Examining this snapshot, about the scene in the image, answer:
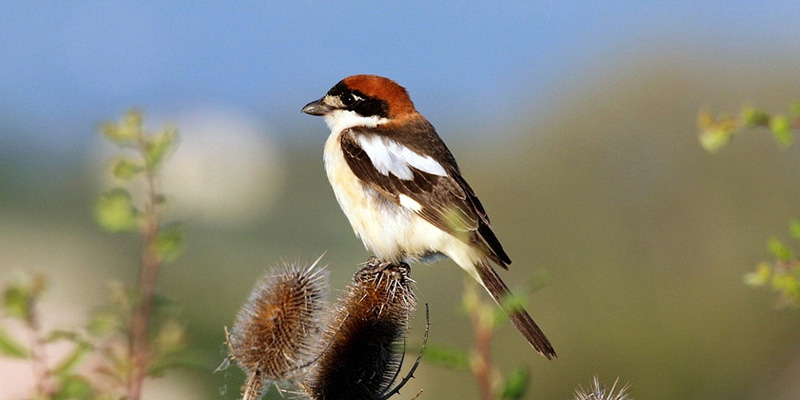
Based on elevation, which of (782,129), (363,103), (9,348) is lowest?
(9,348)

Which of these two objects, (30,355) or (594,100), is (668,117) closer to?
(594,100)

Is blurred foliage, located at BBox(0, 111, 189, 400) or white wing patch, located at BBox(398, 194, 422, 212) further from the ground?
white wing patch, located at BBox(398, 194, 422, 212)

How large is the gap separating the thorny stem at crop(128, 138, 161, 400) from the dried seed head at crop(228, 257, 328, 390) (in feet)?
0.99

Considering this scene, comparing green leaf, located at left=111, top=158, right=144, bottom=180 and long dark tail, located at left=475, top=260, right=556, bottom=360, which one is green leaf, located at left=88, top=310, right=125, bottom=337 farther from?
long dark tail, located at left=475, top=260, right=556, bottom=360

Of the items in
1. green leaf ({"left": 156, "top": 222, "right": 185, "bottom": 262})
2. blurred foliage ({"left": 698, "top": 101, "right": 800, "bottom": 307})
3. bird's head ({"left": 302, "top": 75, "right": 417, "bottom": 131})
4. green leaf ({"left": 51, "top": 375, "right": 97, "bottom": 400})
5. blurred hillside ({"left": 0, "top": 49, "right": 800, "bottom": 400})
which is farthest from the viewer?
blurred hillside ({"left": 0, "top": 49, "right": 800, "bottom": 400})

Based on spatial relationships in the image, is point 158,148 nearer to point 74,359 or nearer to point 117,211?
point 117,211

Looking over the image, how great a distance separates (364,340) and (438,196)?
139 cm

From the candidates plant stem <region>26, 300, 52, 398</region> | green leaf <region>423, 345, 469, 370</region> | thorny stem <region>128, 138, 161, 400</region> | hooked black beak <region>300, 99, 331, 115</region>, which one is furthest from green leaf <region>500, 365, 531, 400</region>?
hooked black beak <region>300, 99, 331, 115</region>

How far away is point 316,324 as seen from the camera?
2762 mm

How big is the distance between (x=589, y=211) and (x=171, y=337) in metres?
10.5

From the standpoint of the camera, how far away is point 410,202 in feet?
13.5

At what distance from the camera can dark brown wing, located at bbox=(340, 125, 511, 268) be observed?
404 cm

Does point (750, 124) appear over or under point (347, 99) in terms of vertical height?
under

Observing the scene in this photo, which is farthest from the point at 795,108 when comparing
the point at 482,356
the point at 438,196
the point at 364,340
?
the point at 438,196
